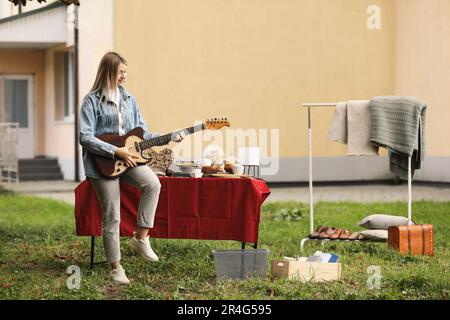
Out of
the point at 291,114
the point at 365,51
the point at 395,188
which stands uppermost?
the point at 365,51

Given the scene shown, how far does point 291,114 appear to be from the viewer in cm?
1992

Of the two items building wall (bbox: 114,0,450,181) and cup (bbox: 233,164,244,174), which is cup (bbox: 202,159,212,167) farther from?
building wall (bbox: 114,0,450,181)

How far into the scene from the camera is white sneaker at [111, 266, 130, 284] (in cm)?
789

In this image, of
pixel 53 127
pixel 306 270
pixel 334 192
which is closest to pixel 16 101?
pixel 53 127

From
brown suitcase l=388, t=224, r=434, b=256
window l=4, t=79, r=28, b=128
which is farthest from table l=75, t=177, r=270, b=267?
window l=4, t=79, r=28, b=128

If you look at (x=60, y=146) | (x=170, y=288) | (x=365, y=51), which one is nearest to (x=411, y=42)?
(x=365, y=51)

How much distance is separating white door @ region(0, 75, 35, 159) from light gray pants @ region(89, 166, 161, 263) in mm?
16848

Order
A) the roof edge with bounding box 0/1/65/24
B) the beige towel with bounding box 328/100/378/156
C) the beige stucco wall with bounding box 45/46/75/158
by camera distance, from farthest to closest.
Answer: the beige stucco wall with bounding box 45/46/75/158 < the roof edge with bounding box 0/1/65/24 < the beige towel with bounding box 328/100/378/156

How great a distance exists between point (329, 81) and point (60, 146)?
6.55 m

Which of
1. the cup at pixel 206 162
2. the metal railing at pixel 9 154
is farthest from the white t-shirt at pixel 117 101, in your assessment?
the metal railing at pixel 9 154

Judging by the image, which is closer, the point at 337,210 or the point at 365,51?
the point at 337,210
